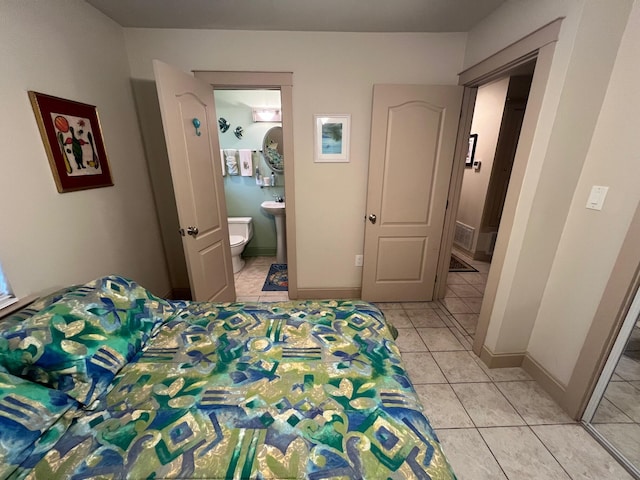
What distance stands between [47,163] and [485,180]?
Result: 14.6 ft

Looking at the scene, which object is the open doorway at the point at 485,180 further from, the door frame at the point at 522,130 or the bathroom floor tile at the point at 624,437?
the bathroom floor tile at the point at 624,437

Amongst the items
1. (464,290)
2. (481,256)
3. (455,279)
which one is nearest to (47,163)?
(464,290)

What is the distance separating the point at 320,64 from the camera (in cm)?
214

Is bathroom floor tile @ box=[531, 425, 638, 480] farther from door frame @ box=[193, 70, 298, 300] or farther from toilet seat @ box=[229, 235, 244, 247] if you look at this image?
toilet seat @ box=[229, 235, 244, 247]

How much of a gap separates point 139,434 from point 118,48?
2.64m

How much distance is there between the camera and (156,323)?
4.43 feet

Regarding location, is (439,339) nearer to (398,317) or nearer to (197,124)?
(398,317)

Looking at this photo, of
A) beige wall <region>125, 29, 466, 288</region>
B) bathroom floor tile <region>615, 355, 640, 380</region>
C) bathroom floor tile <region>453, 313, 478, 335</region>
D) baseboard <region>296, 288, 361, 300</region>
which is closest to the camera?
bathroom floor tile <region>615, 355, 640, 380</region>

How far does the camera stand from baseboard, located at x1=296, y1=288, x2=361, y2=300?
2.75m

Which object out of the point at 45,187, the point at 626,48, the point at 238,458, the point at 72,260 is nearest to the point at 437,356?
the point at 238,458

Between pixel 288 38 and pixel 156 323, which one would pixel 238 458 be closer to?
pixel 156 323

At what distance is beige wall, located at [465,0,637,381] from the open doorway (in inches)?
40.3

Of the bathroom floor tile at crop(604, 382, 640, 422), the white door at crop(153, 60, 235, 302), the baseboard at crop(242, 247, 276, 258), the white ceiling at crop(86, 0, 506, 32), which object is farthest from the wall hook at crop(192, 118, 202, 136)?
the bathroom floor tile at crop(604, 382, 640, 422)

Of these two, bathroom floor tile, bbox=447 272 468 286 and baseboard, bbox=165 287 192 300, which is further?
bathroom floor tile, bbox=447 272 468 286
